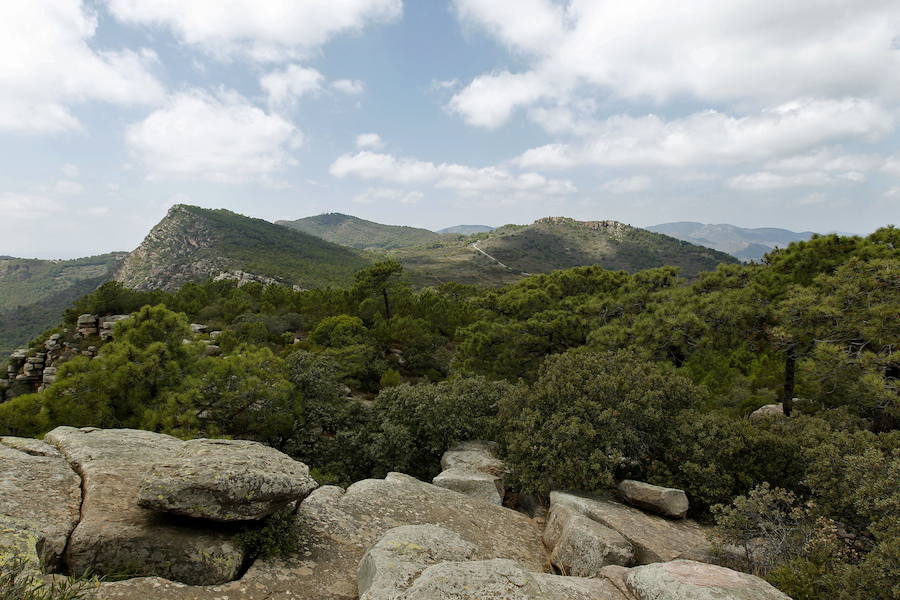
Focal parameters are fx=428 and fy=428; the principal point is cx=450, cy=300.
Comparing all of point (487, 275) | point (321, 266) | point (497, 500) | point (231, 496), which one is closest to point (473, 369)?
point (497, 500)

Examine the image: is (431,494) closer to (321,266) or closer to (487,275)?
(321,266)

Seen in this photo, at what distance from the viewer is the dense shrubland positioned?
8641 mm

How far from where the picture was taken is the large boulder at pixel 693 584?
626 cm

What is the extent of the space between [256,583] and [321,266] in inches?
4688

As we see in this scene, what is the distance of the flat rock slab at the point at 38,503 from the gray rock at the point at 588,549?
841 centimetres

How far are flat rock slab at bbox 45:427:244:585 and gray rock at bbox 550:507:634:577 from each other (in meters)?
6.18

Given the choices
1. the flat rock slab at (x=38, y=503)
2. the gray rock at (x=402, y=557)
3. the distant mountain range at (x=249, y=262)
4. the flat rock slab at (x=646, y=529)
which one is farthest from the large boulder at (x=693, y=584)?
the distant mountain range at (x=249, y=262)

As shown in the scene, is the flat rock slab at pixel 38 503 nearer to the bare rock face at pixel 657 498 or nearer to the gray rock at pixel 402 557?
the gray rock at pixel 402 557

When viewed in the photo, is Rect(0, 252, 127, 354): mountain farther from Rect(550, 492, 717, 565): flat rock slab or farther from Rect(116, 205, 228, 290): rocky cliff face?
Rect(550, 492, 717, 565): flat rock slab

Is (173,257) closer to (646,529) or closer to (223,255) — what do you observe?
(223,255)

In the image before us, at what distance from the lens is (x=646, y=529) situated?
9695mm

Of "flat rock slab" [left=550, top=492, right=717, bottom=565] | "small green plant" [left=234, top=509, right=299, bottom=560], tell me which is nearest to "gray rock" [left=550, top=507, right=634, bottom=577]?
"flat rock slab" [left=550, top=492, right=717, bottom=565]

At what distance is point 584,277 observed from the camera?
2531 centimetres

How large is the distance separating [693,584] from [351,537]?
6105 millimetres
